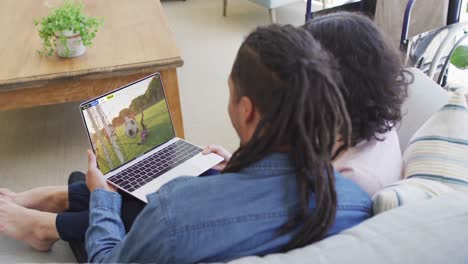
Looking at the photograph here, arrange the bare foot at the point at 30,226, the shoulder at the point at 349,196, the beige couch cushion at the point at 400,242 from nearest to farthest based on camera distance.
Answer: the beige couch cushion at the point at 400,242
the shoulder at the point at 349,196
the bare foot at the point at 30,226

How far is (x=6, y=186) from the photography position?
2.14 metres

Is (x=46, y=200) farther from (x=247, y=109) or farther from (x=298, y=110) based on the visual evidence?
(x=298, y=110)

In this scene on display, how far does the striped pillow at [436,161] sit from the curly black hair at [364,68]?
96 millimetres

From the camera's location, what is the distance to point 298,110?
2.40 ft

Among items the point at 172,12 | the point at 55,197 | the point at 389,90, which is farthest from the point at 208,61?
the point at 389,90

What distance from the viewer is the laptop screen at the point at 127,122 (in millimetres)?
1427

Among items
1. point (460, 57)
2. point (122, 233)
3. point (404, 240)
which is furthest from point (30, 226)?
point (460, 57)

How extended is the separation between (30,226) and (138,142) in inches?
16.6

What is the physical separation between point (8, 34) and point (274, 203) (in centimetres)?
191

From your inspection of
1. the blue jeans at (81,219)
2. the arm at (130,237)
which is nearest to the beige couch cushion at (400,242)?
the arm at (130,237)

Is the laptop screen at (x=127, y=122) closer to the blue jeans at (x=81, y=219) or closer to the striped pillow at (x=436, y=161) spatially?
the blue jeans at (x=81, y=219)

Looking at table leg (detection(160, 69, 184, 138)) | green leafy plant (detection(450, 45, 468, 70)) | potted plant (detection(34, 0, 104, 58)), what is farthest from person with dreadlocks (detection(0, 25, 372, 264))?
green leafy plant (detection(450, 45, 468, 70))

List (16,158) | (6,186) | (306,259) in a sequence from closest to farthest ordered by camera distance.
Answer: (306,259) → (6,186) → (16,158)

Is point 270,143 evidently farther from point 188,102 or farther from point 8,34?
point 188,102
